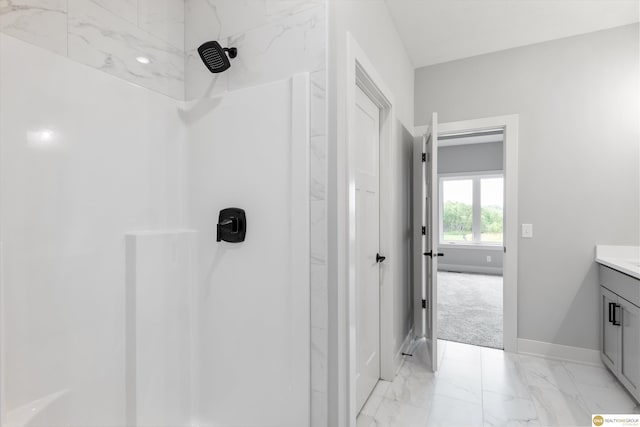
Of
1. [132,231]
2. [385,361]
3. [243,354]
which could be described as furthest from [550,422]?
[132,231]

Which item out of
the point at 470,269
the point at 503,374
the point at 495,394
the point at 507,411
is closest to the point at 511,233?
the point at 503,374

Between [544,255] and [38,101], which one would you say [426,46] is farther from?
[38,101]

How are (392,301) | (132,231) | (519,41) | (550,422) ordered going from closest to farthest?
(132,231) → (550,422) → (392,301) → (519,41)

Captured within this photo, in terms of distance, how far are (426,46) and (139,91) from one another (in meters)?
2.38

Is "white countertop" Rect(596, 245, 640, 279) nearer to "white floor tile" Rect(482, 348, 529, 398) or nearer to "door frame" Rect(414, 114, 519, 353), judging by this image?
"door frame" Rect(414, 114, 519, 353)

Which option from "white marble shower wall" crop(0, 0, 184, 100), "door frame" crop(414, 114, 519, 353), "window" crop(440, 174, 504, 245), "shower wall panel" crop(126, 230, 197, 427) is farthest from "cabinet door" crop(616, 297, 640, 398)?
"window" crop(440, 174, 504, 245)

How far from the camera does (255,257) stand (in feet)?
4.46

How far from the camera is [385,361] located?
7.25 ft

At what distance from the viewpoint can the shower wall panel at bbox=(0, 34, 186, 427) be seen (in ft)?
3.17

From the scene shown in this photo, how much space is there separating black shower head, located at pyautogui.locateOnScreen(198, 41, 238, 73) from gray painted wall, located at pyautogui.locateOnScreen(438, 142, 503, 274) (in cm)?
596

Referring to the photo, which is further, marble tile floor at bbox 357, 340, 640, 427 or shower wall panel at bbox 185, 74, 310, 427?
marble tile floor at bbox 357, 340, 640, 427

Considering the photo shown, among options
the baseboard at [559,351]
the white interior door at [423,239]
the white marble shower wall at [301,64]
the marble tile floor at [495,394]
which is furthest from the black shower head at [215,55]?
the baseboard at [559,351]

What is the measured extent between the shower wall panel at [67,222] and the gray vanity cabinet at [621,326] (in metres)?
2.85

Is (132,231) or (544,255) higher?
(132,231)
